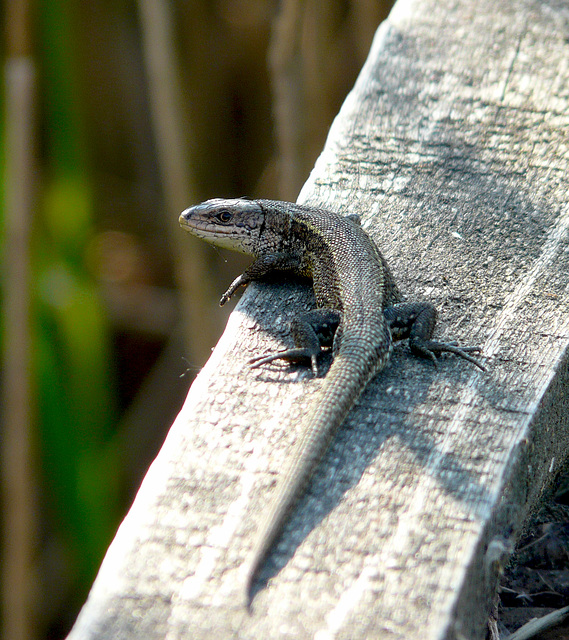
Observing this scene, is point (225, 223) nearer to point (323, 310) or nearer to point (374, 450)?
point (323, 310)

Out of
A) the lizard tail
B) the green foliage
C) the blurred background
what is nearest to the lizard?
the lizard tail

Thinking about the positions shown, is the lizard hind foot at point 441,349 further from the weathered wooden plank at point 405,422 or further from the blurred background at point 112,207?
the blurred background at point 112,207

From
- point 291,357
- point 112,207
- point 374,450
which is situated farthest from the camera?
point 112,207

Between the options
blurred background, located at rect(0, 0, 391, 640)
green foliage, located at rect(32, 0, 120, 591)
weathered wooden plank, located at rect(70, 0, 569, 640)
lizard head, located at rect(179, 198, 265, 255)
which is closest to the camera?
weathered wooden plank, located at rect(70, 0, 569, 640)

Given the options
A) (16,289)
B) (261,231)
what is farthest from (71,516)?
(261,231)

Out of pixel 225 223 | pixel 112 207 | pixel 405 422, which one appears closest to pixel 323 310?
pixel 405 422

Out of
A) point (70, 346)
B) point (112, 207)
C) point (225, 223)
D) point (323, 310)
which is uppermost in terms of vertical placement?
point (323, 310)

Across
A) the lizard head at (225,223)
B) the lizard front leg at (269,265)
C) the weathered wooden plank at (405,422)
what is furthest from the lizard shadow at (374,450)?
the lizard head at (225,223)

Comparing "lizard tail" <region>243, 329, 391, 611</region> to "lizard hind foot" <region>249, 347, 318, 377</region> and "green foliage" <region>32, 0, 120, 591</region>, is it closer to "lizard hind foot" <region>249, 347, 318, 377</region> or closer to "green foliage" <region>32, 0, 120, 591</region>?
"lizard hind foot" <region>249, 347, 318, 377</region>
